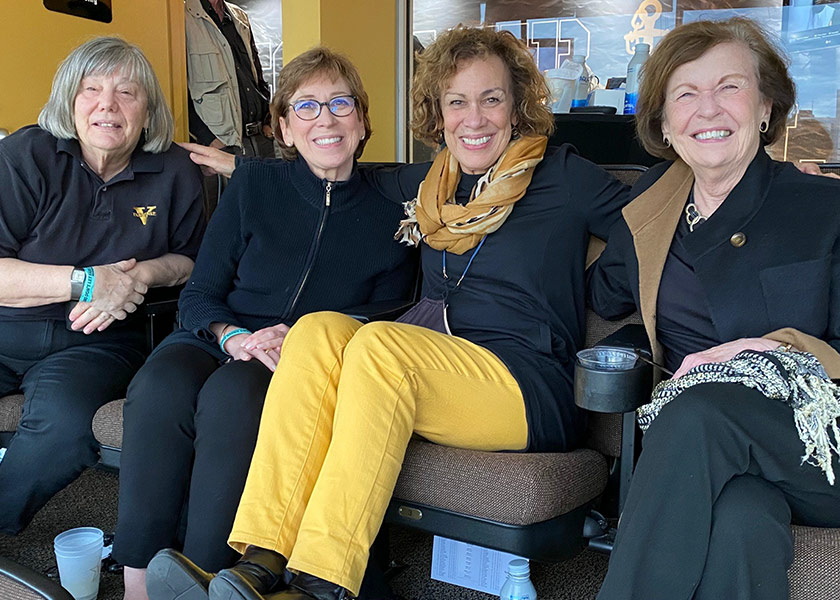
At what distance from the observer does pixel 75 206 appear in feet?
8.23

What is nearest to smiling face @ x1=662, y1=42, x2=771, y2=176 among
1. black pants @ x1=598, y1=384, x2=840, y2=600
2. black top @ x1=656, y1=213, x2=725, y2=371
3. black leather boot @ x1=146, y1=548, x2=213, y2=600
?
black top @ x1=656, y1=213, x2=725, y2=371

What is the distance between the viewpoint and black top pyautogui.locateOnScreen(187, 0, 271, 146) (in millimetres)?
4480

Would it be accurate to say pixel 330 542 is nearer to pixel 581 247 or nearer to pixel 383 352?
pixel 383 352

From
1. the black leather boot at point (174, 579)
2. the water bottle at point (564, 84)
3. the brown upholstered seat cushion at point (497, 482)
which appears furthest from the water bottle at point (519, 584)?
the water bottle at point (564, 84)

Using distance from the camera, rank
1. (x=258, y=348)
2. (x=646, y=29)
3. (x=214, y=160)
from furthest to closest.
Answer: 1. (x=646, y=29)
2. (x=214, y=160)
3. (x=258, y=348)

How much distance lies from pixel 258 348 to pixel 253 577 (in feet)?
Answer: 2.15

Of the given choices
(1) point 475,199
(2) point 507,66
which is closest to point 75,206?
(1) point 475,199

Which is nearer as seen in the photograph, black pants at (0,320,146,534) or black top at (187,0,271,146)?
black pants at (0,320,146,534)

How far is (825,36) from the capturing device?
5.50 m

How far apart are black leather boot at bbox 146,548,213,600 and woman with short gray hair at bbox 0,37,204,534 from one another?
28.5 inches

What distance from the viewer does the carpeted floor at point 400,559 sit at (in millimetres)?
2342

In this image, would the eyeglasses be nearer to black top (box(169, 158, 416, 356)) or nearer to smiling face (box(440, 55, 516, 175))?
black top (box(169, 158, 416, 356))

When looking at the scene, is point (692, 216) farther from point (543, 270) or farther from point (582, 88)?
point (582, 88)

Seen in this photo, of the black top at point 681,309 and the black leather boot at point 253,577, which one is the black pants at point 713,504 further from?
the black leather boot at point 253,577
